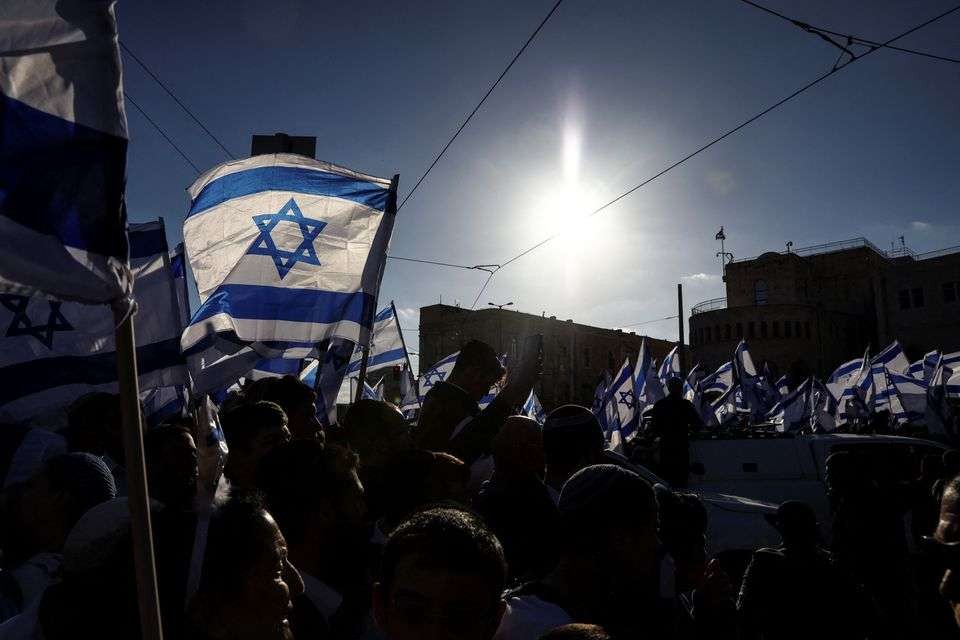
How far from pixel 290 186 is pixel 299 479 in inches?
140

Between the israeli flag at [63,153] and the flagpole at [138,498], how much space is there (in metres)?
0.19

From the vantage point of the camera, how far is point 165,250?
18.4 ft

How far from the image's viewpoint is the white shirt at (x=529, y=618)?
5.80ft

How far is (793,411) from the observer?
17000 millimetres

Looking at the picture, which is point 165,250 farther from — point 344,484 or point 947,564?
point 947,564

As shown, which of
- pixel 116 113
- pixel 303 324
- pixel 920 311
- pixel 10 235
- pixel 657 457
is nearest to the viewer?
pixel 10 235

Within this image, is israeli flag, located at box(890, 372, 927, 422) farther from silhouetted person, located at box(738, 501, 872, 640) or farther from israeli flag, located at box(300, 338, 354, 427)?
israeli flag, located at box(300, 338, 354, 427)

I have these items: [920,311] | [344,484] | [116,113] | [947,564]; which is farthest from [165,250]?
[920,311]

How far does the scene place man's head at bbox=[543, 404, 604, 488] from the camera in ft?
11.2

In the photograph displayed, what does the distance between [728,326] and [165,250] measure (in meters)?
48.8

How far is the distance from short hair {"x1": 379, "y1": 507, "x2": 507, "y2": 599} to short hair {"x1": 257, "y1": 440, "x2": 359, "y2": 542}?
0.82 m

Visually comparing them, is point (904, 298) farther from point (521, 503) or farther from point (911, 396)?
point (521, 503)

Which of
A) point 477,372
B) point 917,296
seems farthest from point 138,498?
point 917,296

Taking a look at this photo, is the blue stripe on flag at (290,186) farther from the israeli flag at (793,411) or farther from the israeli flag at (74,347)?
the israeli flag at (793,411)
